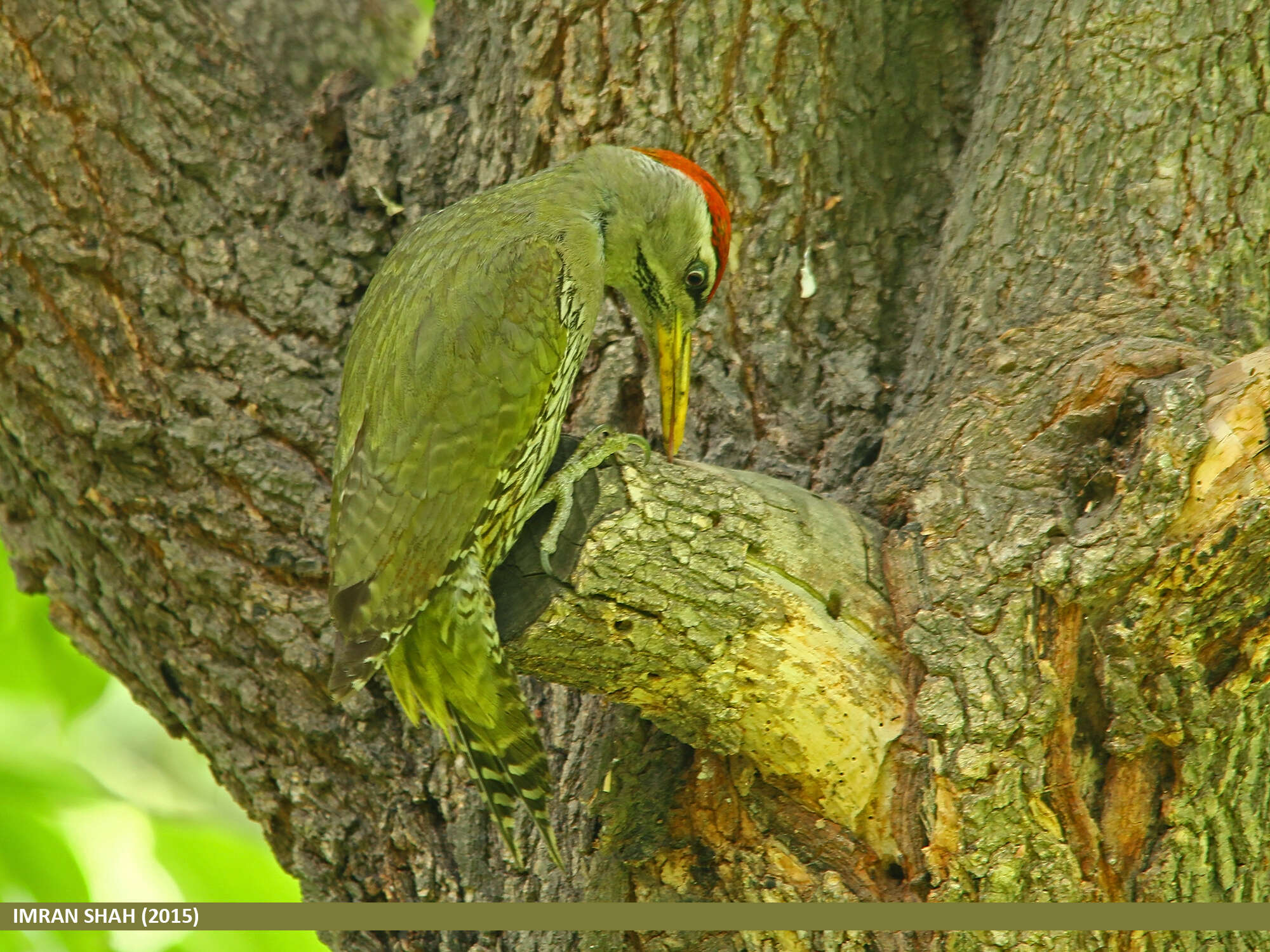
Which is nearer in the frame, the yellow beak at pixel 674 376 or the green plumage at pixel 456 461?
the green plumage at pixel 456 461

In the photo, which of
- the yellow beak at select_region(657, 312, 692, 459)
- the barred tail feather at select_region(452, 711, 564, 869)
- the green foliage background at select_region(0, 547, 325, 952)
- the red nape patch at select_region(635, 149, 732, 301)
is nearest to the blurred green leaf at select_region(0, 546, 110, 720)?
the green foliage background at select_region(0, 547, 325, 952)

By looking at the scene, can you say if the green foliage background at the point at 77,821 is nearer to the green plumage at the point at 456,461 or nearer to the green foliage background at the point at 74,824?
the green foliage background at the point at 74,824

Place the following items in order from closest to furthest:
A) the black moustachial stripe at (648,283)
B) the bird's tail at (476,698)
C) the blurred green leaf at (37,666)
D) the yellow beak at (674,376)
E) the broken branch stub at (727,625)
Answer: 1. the broken branch stub at (727,625)
2. the bird's tail at (476,698)
3. the yellow beak at (674,376)
4. the black moustachial stripe at (648,283)
5. the blurred green leaf at (37,666)

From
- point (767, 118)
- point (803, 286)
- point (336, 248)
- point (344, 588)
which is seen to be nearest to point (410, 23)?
point (336, 248)

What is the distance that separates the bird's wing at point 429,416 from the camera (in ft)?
8.73

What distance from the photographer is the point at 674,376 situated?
3.23 meters

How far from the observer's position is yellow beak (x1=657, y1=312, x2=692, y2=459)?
3.15 m

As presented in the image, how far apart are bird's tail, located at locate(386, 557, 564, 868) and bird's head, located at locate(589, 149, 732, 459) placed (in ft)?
2.62

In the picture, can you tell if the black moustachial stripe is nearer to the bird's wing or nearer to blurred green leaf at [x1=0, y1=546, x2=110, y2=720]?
the bird's wing

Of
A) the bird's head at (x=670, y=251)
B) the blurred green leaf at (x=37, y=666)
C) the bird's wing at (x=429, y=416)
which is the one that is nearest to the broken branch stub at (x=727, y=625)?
the bird's wing at (x=429, y=416)

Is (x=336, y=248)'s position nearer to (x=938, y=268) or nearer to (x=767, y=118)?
(x=767, y=118)

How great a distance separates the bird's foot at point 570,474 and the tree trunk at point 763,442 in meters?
0.07

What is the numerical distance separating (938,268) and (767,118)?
0.66 m

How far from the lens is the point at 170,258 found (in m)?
3.31
